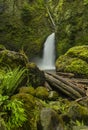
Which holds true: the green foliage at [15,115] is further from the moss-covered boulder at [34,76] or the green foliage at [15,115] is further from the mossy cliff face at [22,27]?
the mossy cliff face at [22,27]

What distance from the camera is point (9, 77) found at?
17.4 feet

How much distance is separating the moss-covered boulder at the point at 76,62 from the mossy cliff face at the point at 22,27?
30.0 feet

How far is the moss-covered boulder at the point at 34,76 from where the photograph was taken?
276 inches

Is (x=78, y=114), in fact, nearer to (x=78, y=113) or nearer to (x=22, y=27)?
(x=78, y=113)

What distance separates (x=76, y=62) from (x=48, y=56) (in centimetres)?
828

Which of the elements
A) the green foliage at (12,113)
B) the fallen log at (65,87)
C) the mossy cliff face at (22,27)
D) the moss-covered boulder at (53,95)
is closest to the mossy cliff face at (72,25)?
the mossy cliff face at (22,27)

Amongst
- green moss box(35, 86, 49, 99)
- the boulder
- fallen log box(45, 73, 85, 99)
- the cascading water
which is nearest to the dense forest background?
the cascading water

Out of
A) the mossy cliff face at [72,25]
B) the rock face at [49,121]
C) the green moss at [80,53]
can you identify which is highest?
the mossy cliff face at [72,25]

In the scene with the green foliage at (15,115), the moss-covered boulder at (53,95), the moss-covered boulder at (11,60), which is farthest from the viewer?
the moss-covered boulder at (11,60)

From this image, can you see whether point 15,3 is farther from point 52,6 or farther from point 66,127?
point 66,127

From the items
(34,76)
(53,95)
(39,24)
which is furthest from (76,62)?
(39,24)

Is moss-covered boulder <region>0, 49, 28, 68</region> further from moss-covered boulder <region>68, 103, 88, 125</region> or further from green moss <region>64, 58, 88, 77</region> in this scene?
green moss <region>64, 58, 88, 77</region>

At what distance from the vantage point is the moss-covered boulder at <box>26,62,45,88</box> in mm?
7004

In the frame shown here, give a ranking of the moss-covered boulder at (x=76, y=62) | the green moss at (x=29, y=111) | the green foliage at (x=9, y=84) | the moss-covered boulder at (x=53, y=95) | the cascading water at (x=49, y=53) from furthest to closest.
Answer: the cascading water at (x=49, y=53)
the moss-covered boulder at (x=76, y=62)
the moss-covered boulder at (x=53, y=95)
the green foliage at (x=9, y=84)
the green moss at (x=29, y=111)
